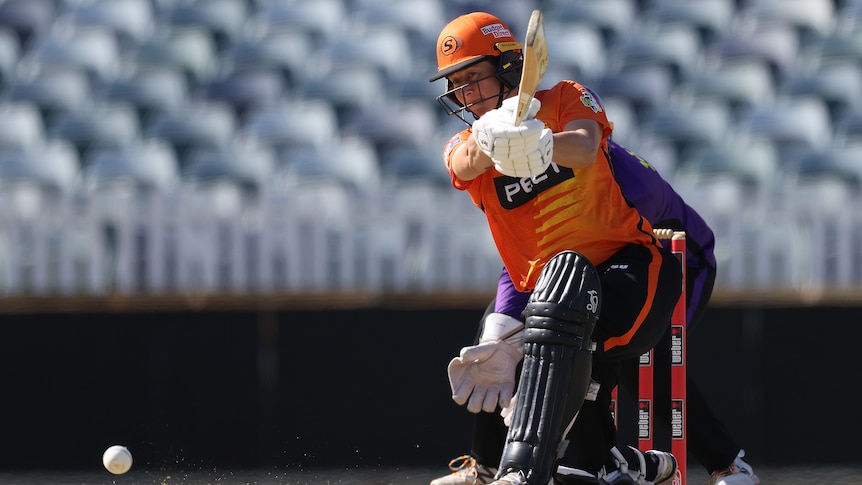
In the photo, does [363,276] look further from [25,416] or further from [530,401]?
[530,401]

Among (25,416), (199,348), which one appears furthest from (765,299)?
(25,416)

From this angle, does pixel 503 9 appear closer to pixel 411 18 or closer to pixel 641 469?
pixel 411 18

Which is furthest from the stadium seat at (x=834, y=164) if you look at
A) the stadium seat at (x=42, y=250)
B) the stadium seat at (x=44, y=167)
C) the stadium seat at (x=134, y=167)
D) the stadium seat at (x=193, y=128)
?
the stadium seat at (x=44, y=167)

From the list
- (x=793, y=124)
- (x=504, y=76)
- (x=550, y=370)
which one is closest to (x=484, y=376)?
(x=550, y=370)

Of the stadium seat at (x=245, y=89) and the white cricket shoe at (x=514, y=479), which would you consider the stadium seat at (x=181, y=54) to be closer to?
the stadium seat at (x=245, y=89)

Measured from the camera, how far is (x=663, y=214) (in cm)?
452

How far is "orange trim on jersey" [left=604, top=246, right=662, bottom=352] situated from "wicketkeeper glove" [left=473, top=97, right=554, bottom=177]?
→ 2.09 ft

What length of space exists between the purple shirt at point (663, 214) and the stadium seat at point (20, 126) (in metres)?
7.91

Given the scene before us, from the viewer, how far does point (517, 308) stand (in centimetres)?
381

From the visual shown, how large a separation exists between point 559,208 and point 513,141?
632mm

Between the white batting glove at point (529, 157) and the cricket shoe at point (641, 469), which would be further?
the cricket shoe at point (641, 469)

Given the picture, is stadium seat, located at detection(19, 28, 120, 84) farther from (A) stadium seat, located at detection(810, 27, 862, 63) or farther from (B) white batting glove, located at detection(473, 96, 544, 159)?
(B) white batting glove, located at detection(473, 96, 544, 159)

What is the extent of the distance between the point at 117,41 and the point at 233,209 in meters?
4.86

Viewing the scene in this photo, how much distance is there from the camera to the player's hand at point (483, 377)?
132 inches
